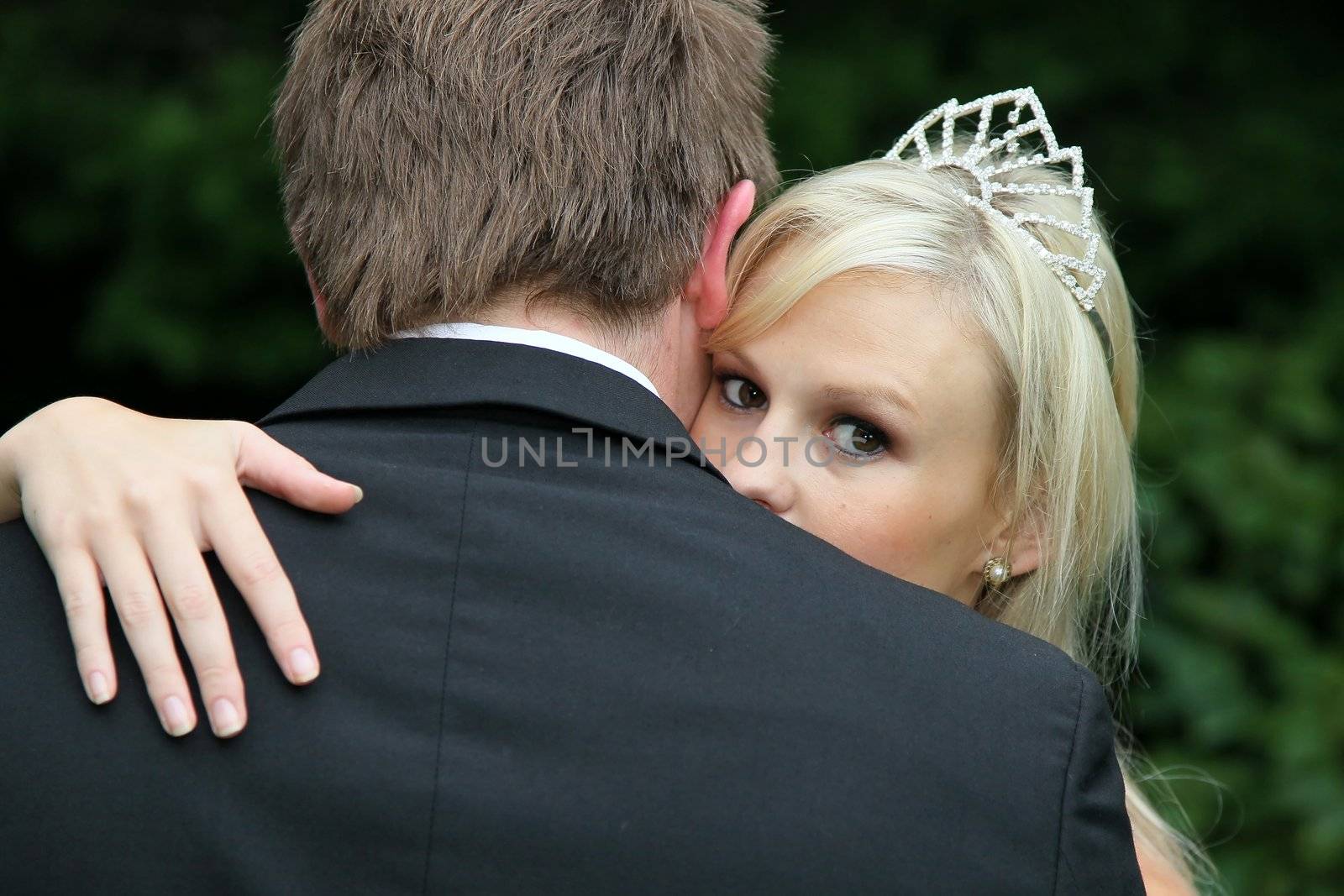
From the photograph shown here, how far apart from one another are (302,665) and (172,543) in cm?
21

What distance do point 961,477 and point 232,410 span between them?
10.9ft

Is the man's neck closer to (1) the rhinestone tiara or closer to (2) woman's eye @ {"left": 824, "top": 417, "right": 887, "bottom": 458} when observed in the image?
(2) woman's eye @ {"left": 824, "top": 417, "right": 887, "bottom": 458}

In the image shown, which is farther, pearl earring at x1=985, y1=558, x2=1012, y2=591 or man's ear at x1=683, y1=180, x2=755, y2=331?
pearl earring at x1=985, y1=558, x2=1012, y2=591

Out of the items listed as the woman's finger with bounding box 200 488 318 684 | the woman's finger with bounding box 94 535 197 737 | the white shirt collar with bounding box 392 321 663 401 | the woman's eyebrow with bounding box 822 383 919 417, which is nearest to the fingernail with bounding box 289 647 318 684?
the woman's finger with bounding box 200 488 318 684

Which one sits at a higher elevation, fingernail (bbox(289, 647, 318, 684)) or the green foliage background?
fingernail (bbox(289, 647, 318, 684))

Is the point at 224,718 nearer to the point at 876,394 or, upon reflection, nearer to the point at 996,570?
the point at 876,394

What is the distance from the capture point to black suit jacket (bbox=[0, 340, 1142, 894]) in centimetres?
132

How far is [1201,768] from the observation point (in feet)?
12.4

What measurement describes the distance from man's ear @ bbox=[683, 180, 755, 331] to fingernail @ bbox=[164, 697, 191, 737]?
33.3 inches

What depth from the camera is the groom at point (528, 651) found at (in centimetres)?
133

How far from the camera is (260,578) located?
1.36 metres

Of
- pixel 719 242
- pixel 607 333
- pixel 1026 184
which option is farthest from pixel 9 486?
pixel 1026 184

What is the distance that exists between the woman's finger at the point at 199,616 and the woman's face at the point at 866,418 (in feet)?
3.36

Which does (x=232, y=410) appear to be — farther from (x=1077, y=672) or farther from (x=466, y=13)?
(x=1077, y=672)
